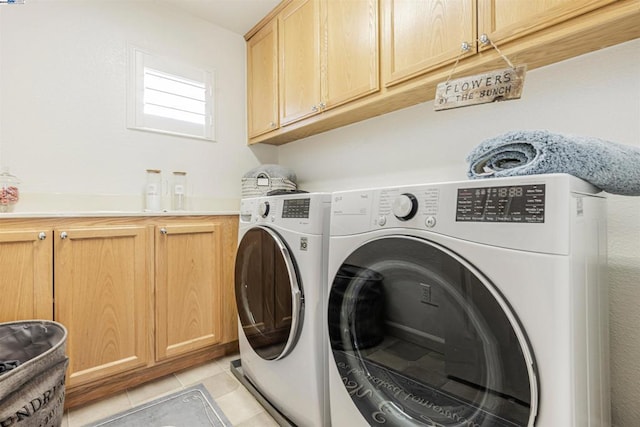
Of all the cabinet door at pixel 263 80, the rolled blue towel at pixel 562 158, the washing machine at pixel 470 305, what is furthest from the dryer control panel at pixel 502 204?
the cabinet door at pixel 263 80

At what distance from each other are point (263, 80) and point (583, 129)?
193 centimetres

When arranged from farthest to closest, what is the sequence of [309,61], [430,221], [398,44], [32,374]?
[309,61]
[398,44]
[32,374]
[430,221]

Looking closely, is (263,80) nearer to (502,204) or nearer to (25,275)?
(25,275)

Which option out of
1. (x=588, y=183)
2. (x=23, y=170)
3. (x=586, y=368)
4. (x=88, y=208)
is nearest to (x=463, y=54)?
(x=588, y=183)

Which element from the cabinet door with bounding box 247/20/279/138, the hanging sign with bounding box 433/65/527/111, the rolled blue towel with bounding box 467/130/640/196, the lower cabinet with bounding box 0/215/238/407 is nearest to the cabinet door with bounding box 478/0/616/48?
the hanging sign with bounding box 433/65/527/111

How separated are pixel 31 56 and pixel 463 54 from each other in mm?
2205

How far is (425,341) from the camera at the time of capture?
2.64ft

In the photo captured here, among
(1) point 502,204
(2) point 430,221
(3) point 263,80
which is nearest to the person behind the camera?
(1) point 502,204

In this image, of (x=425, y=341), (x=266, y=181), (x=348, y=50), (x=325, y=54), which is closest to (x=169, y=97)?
(x=266, y=181)

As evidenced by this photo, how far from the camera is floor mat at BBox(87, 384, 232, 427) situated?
4.29 ft

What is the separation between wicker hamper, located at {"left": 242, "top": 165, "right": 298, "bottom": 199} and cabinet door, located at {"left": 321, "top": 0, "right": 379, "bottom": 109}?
0.64m

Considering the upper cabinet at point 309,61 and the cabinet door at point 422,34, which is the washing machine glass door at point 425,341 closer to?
the cabinet door at point 422,34

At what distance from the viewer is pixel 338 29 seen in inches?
63.6

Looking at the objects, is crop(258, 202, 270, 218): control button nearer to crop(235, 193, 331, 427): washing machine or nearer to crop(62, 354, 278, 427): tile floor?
crop(235, 193, 331, 427): washing machine
